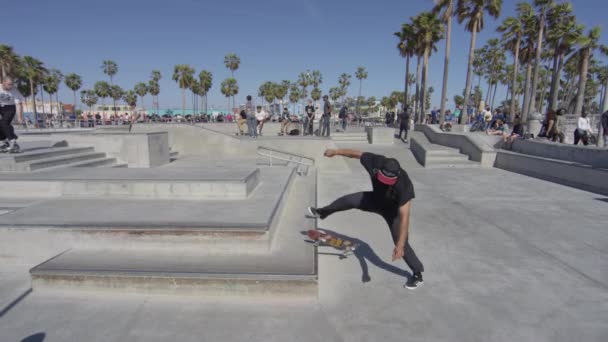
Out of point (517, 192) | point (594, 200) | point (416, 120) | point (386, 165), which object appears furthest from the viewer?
point (416, 120)

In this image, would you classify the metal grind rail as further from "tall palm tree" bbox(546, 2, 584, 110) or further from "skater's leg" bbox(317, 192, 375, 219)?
"tall palm tree" bbox(546, 2, 584, 110)

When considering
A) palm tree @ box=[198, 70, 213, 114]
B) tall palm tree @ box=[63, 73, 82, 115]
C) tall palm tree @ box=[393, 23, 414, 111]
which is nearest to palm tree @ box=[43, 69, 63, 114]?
tall palm tree @ box=[63, 73, 82, 115]

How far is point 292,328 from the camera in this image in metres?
2.82

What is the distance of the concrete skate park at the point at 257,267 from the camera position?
2.86 metres

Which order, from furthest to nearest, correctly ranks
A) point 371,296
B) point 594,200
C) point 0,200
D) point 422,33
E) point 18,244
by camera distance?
point 422,33
point 594,200
point 0,200
point 18,244
point 371,296

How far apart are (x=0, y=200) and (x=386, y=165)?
20.4 feet

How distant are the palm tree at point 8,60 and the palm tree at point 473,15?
55.1 meters

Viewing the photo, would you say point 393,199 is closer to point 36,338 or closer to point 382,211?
point 382,211

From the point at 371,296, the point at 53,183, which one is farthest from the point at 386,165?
the point at 53,183

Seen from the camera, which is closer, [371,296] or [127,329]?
[127,329]

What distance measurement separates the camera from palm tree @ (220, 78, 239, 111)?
81250 mm

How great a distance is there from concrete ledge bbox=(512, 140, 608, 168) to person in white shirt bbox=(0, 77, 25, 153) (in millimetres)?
14307

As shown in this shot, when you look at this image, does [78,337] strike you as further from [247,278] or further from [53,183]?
[53,183]

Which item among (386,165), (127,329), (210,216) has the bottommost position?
(127,329)
